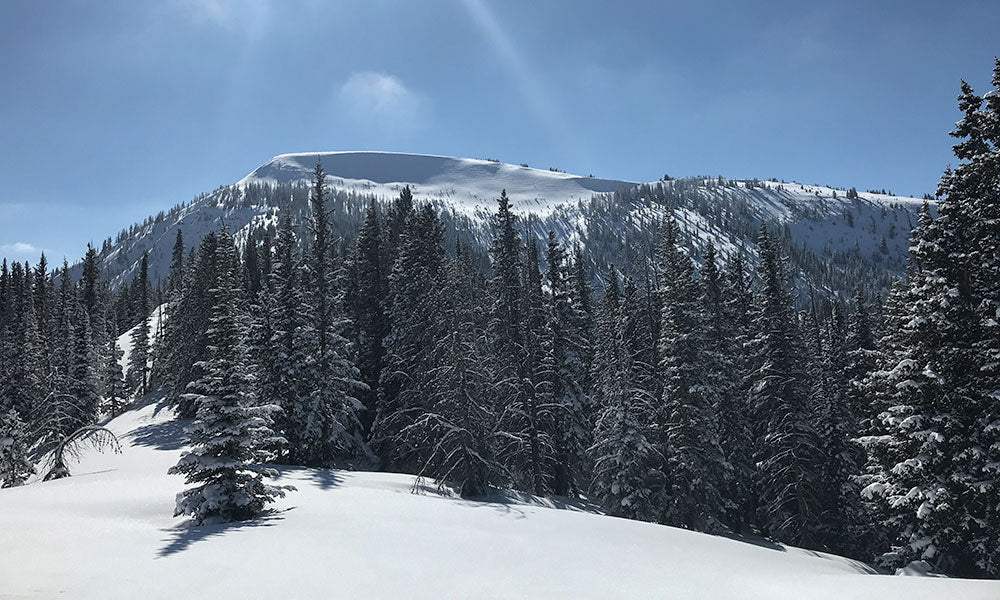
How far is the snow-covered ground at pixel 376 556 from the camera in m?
9.77

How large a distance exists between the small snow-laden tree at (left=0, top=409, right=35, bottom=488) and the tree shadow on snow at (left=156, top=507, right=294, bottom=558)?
60.6ft

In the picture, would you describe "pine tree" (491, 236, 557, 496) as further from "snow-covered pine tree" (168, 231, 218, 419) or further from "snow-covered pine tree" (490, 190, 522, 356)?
"snow-covered pine tree" (168, 231, 218, 419)

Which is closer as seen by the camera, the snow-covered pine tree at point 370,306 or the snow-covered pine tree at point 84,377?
the snow-covered pine tree at point 370,306

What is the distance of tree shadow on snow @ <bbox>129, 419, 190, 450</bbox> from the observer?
3750 centimetres

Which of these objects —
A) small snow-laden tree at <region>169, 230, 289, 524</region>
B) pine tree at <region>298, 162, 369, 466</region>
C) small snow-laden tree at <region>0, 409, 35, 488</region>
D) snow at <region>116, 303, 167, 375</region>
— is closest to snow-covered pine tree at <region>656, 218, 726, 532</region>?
pine tree at <region>298, 162, 369, 466</region>

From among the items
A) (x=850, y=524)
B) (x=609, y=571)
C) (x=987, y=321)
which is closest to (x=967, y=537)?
(x=987, y=321)

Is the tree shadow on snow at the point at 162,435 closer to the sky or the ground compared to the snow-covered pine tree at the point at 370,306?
closer to the ground

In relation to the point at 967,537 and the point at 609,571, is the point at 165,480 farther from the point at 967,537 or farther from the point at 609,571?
the point at 967,537

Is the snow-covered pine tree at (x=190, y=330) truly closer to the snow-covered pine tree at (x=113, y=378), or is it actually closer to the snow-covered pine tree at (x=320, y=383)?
the snow-covered pine tree at (x=320, y=383)

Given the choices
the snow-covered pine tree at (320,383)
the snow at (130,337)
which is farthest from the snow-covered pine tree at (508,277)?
the snow at (130,337)

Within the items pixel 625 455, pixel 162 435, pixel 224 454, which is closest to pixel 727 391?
pixel 625 455

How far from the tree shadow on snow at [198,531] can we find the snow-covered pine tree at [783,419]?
26029 mm

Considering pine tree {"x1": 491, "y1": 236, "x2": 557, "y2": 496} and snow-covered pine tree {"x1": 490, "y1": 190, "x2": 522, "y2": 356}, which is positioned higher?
snow-covered pine tree {"x1": 490, "y1": 190, "x2": 522, "y2": 356}

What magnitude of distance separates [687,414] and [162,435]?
3730cm
